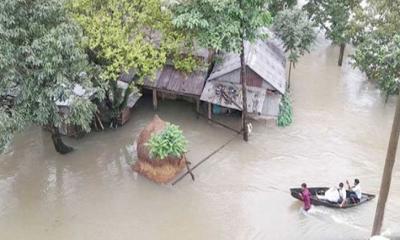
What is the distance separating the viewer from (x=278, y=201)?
52.8 feet

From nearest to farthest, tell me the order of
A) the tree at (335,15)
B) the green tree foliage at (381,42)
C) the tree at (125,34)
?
the tree at (125,34) → the green tree foliage at (381,42) → the tree at (335,15)

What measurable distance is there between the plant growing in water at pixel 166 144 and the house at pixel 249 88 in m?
3.15

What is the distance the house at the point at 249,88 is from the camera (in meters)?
19.0

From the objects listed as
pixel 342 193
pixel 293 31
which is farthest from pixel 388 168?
pixel 293 31

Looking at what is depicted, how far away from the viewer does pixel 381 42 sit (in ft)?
64.3

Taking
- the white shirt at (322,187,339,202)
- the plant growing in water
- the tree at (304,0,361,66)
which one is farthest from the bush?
the plant growing in water

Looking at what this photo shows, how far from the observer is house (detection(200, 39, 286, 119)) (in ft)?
62.4

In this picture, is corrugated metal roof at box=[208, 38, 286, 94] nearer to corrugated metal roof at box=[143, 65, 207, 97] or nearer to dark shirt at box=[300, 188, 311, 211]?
corrugated metal roof at box=[143, 65, 207, 97]

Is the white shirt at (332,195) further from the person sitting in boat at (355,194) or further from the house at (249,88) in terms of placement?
the house at (249,88)

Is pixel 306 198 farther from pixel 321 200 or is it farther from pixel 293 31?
pixel 293 31

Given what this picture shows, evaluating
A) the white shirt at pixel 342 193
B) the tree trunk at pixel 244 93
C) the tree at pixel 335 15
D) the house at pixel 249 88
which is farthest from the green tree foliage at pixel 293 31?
the white shirt at pixel 342 193

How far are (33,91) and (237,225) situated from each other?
7180 millimetres

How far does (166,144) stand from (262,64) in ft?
19.5

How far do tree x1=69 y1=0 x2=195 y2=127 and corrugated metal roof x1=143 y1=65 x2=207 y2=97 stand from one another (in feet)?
6.74
